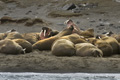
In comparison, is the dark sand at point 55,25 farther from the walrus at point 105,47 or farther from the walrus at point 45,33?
the walrus at point 45,33

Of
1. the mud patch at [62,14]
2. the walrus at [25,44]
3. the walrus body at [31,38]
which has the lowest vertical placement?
the mud patch at [62,14]

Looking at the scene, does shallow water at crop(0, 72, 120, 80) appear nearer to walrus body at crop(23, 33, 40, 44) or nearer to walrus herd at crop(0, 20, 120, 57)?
walrus herd at crop(0, 20, 120, 57)

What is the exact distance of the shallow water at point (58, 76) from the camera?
26.6 feet

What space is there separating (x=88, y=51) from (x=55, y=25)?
1108cm

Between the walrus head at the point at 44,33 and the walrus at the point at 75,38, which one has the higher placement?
the walrus at the point at 75,38

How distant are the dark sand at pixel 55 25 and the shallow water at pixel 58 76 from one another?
30 cm

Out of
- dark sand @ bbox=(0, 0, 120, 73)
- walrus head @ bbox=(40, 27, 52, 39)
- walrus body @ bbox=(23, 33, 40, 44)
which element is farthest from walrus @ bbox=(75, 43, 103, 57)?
walrus head @ bbox=(40, 27, 52, 39)

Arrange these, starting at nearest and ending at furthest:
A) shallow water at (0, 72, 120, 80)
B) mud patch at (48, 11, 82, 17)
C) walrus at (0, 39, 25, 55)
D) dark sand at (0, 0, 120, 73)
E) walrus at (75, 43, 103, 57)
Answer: shallow water at (0, 72, 120, 80) → dark sand at (0, 0, 120, 73) → walrus at (75, 43, 103, 57) → walrus at (0, 39, 25, 55) → mud patch at (48, 11, 82, 17)

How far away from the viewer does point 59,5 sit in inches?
1099

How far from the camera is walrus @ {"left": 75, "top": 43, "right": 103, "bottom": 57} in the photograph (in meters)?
9.85

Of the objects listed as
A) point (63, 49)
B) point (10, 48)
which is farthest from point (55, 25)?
point (63, 49)

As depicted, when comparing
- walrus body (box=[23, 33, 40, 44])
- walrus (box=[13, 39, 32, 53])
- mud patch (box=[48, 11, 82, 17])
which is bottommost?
mud patch (box=[48, 11, 82, 17])

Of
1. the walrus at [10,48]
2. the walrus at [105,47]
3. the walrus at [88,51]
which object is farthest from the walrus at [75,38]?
the walrus at [10,48]

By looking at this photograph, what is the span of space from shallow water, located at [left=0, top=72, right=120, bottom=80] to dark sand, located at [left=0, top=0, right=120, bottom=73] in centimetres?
30
